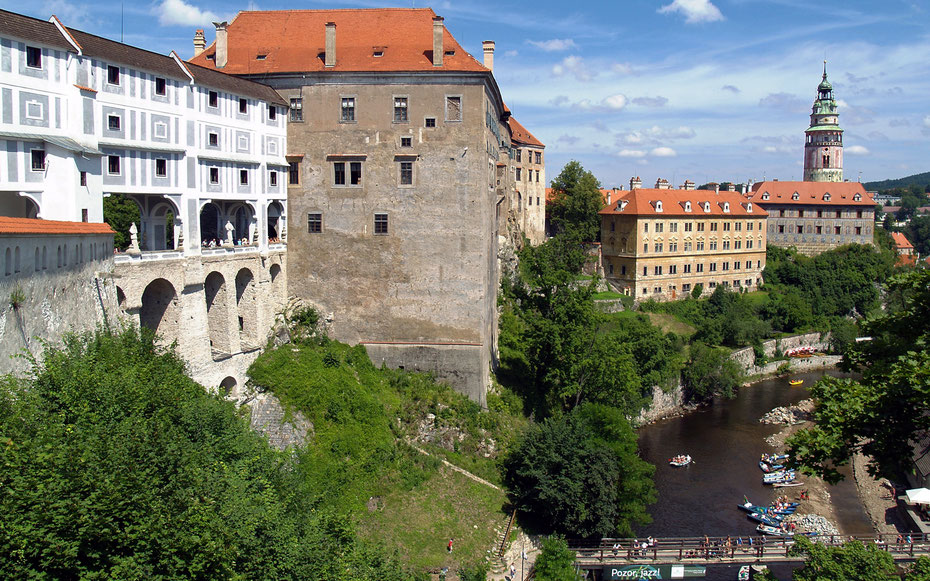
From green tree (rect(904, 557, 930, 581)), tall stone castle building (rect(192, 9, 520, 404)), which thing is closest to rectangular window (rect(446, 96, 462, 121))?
tall stone castle building (rect(192, 9, 520, 404))

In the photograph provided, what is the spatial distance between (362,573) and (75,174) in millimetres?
15089

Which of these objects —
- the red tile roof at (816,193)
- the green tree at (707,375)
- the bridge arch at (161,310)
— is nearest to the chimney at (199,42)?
the bridge arch at (161,310)

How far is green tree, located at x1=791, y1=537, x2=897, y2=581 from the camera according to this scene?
1716cm

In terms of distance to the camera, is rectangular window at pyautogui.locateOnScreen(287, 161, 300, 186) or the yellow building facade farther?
the yellow building facade

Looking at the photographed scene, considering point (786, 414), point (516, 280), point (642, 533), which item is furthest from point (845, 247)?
point (642, 533)

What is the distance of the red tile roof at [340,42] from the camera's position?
106 feet

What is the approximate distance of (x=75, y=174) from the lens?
74.0 ft

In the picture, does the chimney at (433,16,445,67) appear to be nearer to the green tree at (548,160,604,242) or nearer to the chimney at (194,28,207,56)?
the chimney at (194,28,207,56)

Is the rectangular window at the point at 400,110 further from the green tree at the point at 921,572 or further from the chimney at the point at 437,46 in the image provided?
the green tree at the point at 921,572

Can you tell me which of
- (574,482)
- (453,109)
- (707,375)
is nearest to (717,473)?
(707,375)

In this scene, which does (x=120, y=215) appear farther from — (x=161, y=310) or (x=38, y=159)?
(x=38, y=159)

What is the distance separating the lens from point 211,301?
2938 cm

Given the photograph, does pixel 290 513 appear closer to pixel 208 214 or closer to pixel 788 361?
pixel 208 214

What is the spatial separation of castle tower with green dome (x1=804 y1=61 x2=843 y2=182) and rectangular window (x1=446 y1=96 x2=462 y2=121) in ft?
294
